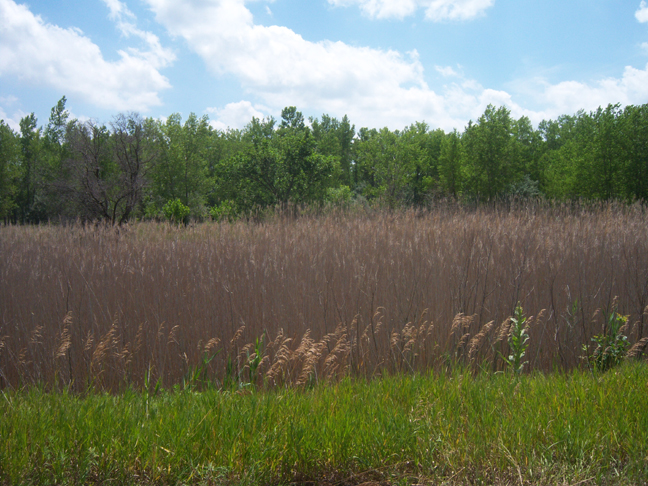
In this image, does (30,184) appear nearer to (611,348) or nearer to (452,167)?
(452,167)

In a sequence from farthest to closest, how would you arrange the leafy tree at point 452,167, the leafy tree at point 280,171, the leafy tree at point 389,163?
the leafy tree at point 452,167
the leafy tree at point 389,163
the leafy tree at point 280,171

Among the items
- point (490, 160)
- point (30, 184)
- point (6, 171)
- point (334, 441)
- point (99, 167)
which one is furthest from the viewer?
point (30, 184)

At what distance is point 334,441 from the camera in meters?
2.23

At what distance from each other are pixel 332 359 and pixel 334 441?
53.3 inches

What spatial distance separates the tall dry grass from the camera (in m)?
3.87

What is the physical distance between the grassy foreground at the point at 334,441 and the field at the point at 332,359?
1cm

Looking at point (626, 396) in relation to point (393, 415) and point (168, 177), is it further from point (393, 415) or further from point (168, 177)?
point (168, 177)

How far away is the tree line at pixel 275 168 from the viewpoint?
1780cm

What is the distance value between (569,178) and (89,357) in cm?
2716

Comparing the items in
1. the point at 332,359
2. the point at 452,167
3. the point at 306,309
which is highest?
the point at 452,167

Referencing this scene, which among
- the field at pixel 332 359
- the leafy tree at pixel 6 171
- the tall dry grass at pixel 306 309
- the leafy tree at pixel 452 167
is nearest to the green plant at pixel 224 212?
the field at pixel 332 359

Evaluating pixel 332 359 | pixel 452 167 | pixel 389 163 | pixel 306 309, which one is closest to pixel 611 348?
pixel 332 359

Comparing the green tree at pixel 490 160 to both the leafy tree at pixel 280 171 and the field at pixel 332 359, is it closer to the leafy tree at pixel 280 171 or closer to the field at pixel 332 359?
the leafy tree at pixel 280 171

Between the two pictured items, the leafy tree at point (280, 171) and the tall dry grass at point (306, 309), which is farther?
the leafy tree at point (280, 171)
